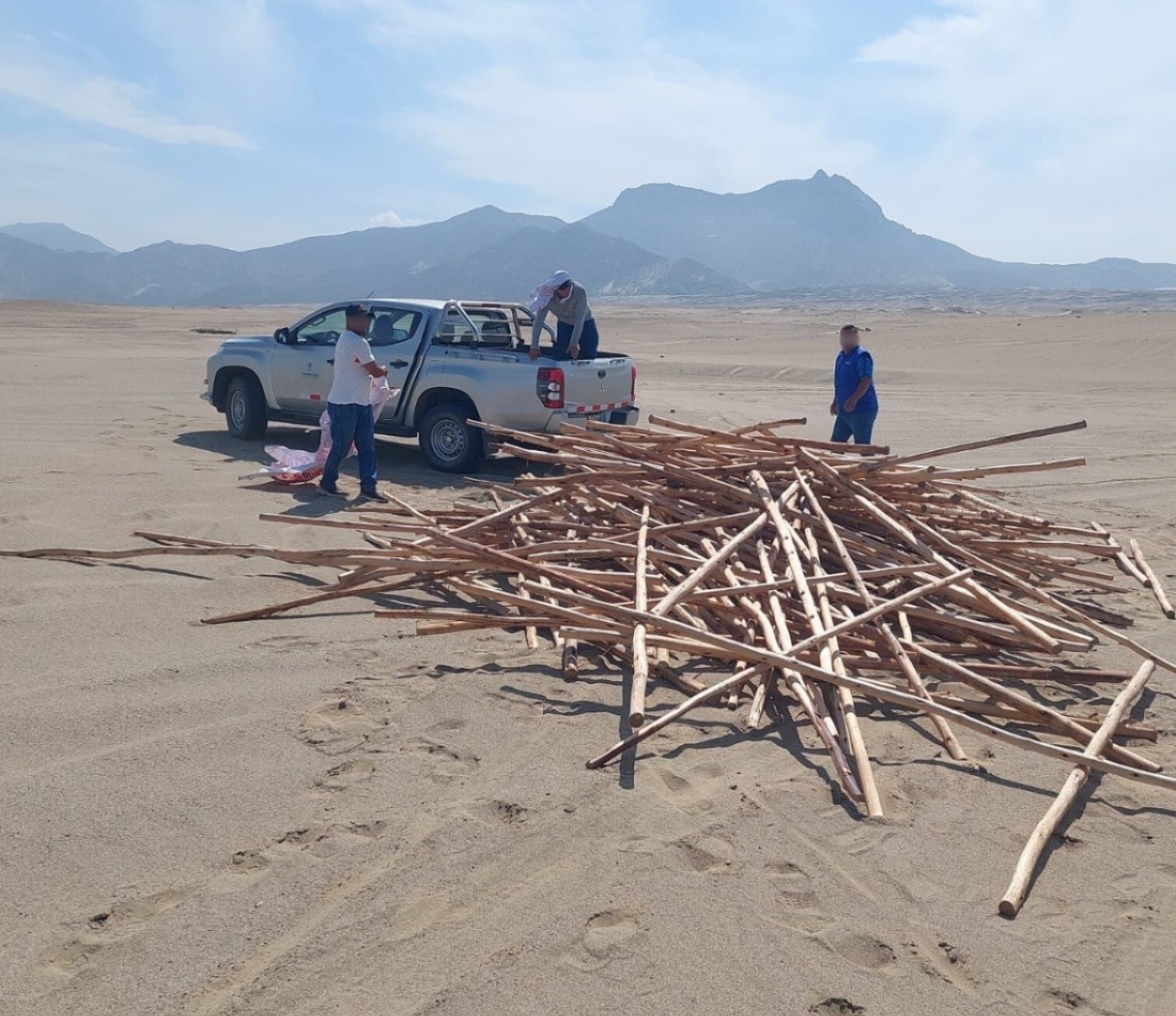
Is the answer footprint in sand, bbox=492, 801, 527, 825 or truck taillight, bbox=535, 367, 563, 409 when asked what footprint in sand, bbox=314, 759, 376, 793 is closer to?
footprint in sand, bbox=492, 801, 527, 825

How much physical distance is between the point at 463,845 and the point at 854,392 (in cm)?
725

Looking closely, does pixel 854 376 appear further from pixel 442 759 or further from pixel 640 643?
pixel 442 759

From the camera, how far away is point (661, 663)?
5.11m

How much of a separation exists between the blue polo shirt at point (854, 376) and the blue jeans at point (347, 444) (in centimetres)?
433

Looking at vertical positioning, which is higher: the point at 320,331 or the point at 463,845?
the point at 320,331

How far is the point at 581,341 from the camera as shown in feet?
36.8

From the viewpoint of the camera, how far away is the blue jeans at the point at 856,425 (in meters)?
10.0

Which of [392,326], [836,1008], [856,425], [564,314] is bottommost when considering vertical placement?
[836,1008]

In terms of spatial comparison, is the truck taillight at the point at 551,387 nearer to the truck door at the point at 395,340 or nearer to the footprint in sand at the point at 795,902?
the truck door at the point at 395,340

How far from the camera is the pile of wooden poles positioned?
15.0 ft

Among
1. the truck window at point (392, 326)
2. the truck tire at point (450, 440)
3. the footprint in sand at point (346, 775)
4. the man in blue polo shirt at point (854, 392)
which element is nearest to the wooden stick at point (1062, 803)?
the footprint in sand at point (346, 775)

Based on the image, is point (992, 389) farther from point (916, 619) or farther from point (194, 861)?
point (194, 861)

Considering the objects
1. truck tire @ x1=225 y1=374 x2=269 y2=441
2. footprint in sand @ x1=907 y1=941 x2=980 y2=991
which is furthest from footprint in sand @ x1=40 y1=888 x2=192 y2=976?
truck tire @ x1=225 y1=374 x2=269 y2=441

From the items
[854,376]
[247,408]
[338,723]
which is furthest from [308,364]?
[338,723]
